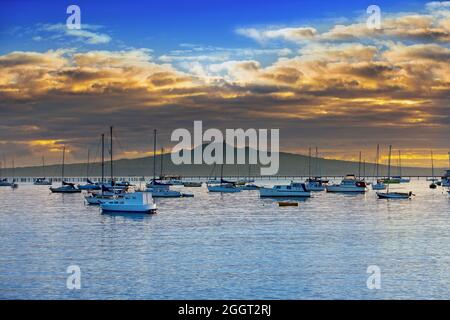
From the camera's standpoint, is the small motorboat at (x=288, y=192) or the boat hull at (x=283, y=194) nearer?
the boat hull at (x=283, y=194)

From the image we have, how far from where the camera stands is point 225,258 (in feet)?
138

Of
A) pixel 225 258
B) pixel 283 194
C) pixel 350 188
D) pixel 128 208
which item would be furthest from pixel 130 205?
pixel 350 188

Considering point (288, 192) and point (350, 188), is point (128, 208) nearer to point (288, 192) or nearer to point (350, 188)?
point (288, 192)

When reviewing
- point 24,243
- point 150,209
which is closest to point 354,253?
point 24,243

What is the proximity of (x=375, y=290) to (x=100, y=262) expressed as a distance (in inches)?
690

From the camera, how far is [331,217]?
7731cm

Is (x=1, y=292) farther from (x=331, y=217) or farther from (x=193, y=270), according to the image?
(x=331, y=217)

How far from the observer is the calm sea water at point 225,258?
31625 millimetres

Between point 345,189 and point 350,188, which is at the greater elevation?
point 350,188

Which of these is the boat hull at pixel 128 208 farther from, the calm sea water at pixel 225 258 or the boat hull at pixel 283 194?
the boat hull at pixel 283 194

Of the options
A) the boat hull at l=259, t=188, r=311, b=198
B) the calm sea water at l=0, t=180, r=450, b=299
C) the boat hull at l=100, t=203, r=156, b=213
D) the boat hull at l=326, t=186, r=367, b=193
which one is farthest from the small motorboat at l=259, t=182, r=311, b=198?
the calm sea water at l=0, t=180, r=450, b=299

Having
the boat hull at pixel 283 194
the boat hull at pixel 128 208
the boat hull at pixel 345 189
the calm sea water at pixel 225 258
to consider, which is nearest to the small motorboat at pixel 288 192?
the boat hull at pixel 283 194

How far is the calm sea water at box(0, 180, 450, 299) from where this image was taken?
104 ft

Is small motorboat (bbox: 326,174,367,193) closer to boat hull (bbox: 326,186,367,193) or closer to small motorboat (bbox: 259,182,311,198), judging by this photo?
boat hull (bbox: 326,186,367,193)
